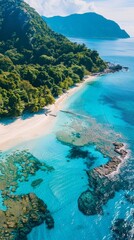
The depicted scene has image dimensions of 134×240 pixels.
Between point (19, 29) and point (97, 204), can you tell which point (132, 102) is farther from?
point (19, 29)

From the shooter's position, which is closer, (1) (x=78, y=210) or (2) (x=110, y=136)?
(1) (x=78, y=210)

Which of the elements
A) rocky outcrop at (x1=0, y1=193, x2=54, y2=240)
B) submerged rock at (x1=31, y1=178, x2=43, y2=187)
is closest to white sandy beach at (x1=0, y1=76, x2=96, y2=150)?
submerged rock at (x1=31, y1=178, x2=43, y2=187)

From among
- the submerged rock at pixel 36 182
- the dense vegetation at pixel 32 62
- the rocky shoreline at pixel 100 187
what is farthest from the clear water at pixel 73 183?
the dense vegetation at pixel 32 62

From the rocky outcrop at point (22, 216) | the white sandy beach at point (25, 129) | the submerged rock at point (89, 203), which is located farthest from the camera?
the white sandy beach at point (25, 129)

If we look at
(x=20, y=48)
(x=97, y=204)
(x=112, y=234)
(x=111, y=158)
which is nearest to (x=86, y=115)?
(x=111, y=158)

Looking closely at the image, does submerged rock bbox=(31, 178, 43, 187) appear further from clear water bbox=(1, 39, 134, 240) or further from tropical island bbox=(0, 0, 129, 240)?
clear water bbox=(1, 39, 134, 240)

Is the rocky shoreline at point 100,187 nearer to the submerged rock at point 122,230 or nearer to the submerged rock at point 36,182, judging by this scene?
the submerged rock at point 122,230

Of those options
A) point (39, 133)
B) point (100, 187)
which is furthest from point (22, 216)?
point (39, 133)
